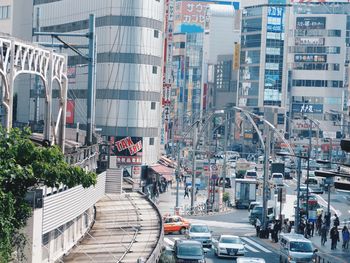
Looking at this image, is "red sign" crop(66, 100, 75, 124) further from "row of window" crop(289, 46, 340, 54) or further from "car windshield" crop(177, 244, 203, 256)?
"row of window" crop(289, 46, 340, 54)

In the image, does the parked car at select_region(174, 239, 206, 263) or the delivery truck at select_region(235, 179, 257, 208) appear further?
the delivery truck at select_region(235, 179, 257, 208)

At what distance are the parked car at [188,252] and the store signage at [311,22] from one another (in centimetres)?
11924

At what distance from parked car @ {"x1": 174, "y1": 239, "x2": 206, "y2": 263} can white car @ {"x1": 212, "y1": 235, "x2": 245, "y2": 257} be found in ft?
12.0

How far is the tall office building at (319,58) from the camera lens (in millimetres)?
156500

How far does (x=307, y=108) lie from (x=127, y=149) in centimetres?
7846

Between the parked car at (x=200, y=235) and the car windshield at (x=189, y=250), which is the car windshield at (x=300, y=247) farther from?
the parked car at (x=200, y=235)

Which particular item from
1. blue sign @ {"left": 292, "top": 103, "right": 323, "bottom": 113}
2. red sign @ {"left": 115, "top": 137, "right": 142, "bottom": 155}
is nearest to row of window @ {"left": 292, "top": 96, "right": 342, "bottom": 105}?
blue sign @ {"left": 292, "top": 103, "right": 323, "bottom": 113}

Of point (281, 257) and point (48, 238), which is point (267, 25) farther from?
point (48, 238)

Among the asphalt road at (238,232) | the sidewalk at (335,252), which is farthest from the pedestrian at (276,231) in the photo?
the sidewalk at (335,252)

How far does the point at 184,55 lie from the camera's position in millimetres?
195500

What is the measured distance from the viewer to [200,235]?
160ft

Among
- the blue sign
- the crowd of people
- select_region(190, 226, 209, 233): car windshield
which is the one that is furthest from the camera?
the blue sign

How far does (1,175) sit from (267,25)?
5534 inches

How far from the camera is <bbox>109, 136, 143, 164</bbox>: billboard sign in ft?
279
